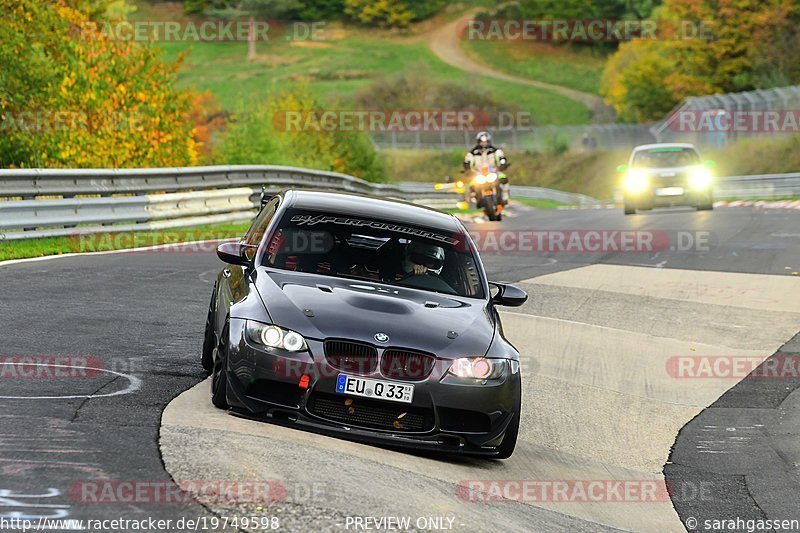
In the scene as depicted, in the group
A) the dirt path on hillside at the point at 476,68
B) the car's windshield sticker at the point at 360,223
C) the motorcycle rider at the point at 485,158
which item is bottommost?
the dirt path on hillside at the point at 476,68

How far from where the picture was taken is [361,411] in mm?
7664

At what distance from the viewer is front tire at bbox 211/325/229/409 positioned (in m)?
7.89

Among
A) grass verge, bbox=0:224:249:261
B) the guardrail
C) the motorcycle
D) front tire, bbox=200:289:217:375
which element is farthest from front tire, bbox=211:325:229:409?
the motorcycle

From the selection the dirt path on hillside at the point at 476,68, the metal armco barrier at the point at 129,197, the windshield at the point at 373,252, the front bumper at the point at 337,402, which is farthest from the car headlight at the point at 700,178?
the dirt path on hillside at the point at 476,68

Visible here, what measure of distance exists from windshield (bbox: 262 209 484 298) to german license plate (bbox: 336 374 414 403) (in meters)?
1.38

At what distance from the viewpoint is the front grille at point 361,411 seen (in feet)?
25.0

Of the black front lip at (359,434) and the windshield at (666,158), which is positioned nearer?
the black front lip at (359,434)

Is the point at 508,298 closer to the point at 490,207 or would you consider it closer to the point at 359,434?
the point at 359,434

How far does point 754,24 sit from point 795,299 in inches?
2312

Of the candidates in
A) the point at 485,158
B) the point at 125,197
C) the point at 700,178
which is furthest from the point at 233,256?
the point at 700,178

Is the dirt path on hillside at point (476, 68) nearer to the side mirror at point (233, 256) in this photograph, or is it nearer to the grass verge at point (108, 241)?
the grass verge at point (108, 241)

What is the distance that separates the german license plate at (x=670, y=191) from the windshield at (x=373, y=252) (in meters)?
22.9

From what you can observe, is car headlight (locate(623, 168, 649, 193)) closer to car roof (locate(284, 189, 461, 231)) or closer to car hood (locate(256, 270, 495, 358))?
car roof (locate(284, 189, 461, 231))

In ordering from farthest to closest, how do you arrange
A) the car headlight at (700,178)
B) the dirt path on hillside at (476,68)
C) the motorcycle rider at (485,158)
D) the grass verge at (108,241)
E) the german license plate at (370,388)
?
the dirt path on hillside at (476,68)
the car headlight at (700,178)
the motorcycle rider at (485,158)
the grass verge at (108,241)
the german license plate at (370,388)
